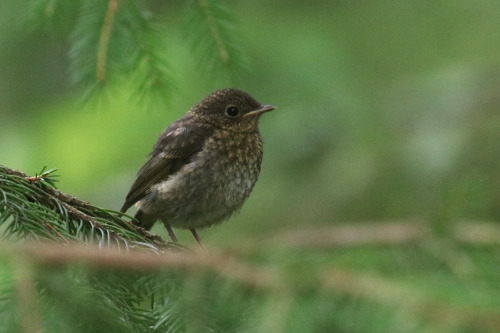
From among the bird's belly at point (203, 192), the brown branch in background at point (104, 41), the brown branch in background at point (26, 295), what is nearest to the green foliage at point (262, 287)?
the brown branch in background at point (26, 295)

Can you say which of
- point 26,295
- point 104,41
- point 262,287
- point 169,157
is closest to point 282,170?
point 169,157

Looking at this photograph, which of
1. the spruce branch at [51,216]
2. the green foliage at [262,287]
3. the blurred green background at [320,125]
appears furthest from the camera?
the blurred green background at [320,125]

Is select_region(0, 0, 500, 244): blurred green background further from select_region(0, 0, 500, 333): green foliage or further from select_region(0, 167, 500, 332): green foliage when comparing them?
select_region(0, 167, 500, 332): green foliage

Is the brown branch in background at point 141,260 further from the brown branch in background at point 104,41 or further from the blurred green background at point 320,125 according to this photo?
the blurred green background at point 320,125

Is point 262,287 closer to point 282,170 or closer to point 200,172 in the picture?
point 200,172

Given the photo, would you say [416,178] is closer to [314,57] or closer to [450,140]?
[450,140]

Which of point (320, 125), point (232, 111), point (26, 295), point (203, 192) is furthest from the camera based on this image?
point (320, 125)

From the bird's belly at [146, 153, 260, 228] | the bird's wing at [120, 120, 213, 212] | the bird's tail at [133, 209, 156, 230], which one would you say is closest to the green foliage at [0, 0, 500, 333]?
the bird's wing at [120, 120, 213, 212]
